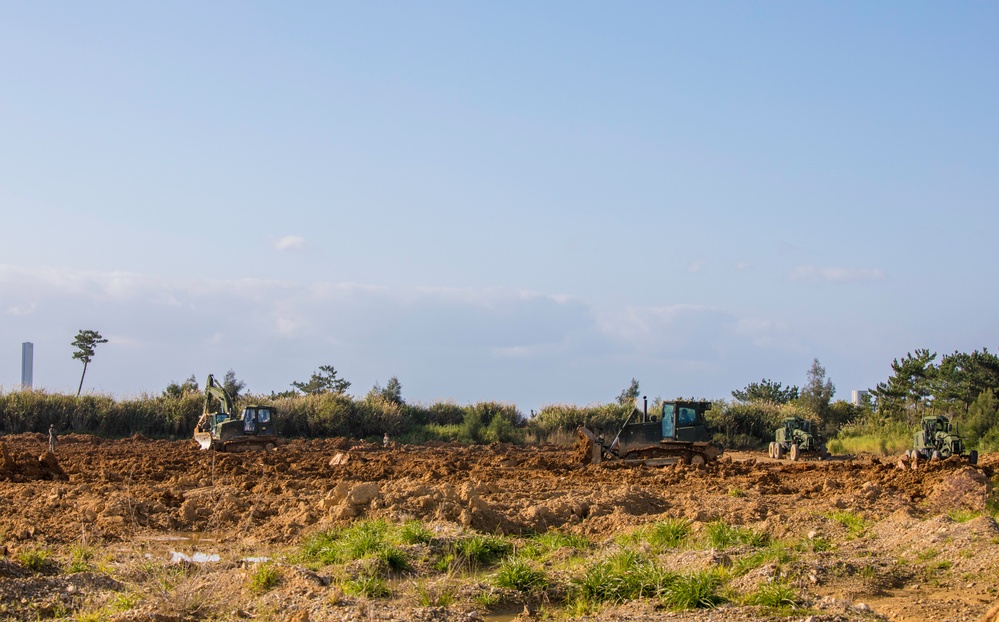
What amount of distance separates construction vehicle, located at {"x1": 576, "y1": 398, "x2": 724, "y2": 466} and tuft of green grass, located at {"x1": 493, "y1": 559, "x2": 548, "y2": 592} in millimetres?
16513

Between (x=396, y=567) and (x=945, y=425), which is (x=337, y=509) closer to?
(x=396, y=567)

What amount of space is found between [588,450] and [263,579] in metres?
17.4

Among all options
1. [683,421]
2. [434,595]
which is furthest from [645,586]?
[683,421]

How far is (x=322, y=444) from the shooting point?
35.6m

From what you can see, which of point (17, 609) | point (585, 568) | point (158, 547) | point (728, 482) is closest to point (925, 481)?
point (728, 482)

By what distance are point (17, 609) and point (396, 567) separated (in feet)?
11.2

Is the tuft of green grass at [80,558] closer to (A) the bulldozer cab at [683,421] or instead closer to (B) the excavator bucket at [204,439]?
(A) the bulldozer cab at [683,421]

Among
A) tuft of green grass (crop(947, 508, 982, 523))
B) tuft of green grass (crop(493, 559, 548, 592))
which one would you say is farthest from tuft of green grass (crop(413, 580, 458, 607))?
tuft of green grass (crop(947, 508, 982, 523))

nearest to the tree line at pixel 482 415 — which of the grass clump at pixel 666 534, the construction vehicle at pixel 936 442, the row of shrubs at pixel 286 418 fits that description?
the row of shrubs at pixel 286 418

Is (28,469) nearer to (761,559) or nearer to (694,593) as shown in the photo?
(761,559)

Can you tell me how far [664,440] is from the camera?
84.1 feet

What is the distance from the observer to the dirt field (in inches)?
316

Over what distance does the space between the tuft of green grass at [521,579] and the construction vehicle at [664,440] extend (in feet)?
54.2

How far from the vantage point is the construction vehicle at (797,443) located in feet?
107
